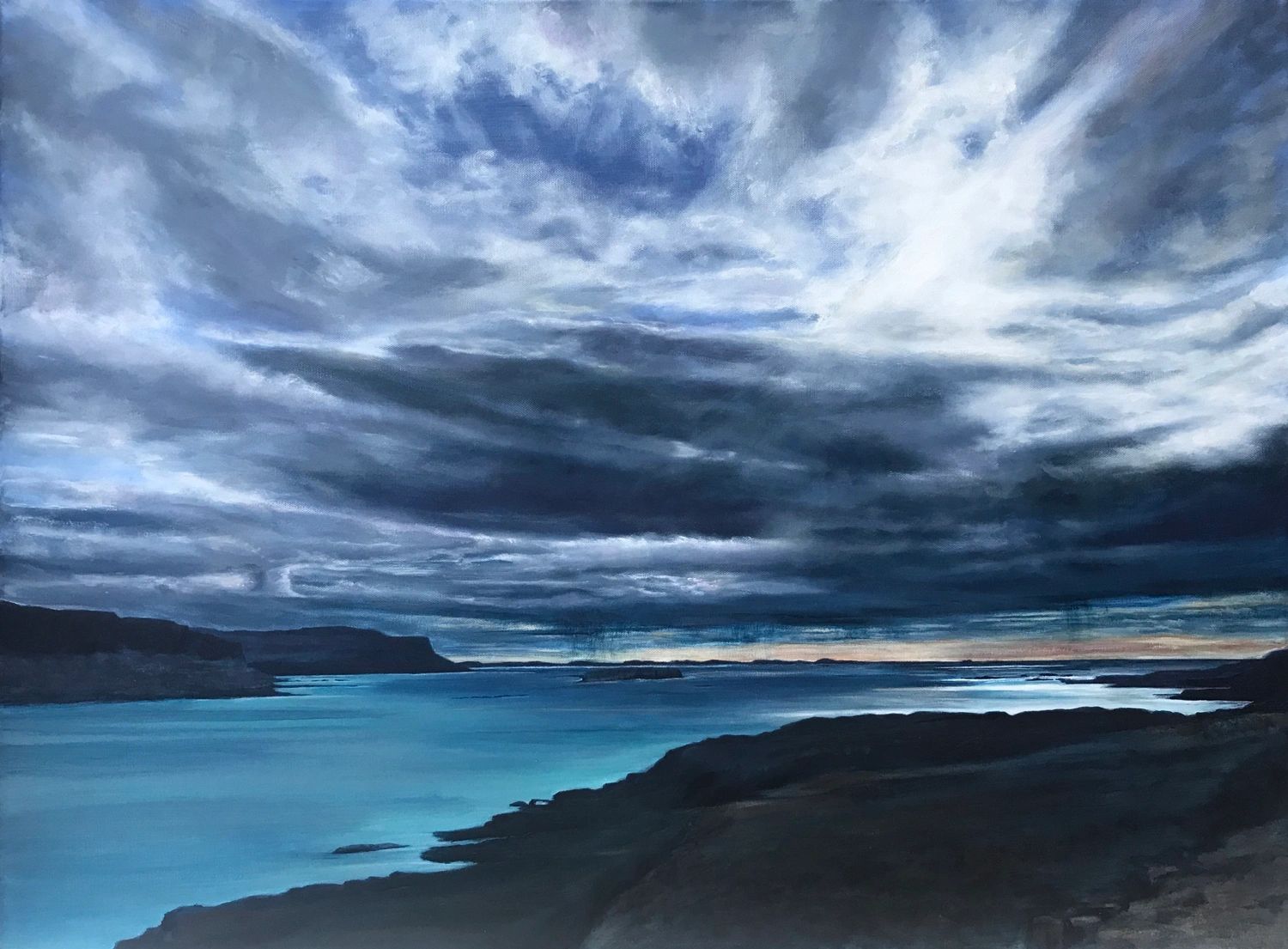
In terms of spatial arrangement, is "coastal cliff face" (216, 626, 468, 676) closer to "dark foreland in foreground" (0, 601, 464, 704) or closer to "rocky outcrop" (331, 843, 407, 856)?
"dark foreland in foreground" (0, 601, 464, 704)

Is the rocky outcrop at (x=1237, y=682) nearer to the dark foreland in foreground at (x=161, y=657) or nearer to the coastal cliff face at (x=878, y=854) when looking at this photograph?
the coastal cliff face at (x=878, y=854)

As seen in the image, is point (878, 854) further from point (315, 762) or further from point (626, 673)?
point (315, 762)

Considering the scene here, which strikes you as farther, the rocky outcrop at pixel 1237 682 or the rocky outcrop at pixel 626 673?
the rocky outcrop at pixel 626 673

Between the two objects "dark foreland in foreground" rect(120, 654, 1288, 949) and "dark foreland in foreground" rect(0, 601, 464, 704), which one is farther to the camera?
"dark foreland in foreground" rect(0, 601, 464, 704)

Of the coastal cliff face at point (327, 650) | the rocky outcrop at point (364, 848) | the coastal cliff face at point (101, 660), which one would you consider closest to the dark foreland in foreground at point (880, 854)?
the rocky outcrop at point (364, 848)

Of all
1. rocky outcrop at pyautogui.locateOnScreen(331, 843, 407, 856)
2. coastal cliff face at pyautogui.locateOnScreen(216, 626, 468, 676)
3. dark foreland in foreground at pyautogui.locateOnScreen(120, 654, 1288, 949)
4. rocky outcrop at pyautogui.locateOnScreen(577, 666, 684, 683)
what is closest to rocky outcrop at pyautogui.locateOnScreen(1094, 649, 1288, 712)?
dark foreland in foreground at pyautogui.locateOnScreen(120, 654, 1288, 949)

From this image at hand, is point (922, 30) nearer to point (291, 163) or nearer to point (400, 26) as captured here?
point (400, 26)
